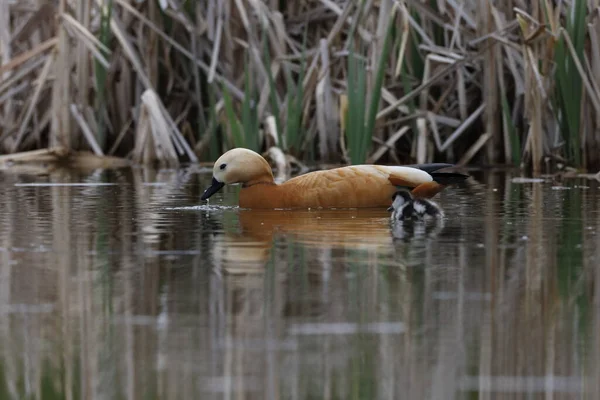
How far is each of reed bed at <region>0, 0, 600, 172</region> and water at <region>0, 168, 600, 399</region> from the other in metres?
3.57

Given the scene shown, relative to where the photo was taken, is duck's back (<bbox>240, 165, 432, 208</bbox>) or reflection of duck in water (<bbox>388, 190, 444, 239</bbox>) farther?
duck's back (<bbox>240, 165, 432, 208</bbox>)

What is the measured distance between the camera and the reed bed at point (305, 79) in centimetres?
928

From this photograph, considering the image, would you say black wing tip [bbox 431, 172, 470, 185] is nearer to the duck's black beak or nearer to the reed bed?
the duck's black beak

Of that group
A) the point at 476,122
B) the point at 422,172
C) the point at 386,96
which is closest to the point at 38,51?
the point at 386,96

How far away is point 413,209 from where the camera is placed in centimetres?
573

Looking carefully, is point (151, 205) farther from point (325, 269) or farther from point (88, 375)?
point (88, 375)

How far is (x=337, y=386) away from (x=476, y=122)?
8681mm

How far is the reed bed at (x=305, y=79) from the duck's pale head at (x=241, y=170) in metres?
2.22


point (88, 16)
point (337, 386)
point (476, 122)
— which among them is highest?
point (88, 16)

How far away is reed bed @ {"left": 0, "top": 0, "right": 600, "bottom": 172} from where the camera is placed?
30.5 feet

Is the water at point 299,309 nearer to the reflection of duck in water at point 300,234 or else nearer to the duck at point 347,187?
the reflection of duck in water at point 300,234

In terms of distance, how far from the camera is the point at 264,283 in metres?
3.68

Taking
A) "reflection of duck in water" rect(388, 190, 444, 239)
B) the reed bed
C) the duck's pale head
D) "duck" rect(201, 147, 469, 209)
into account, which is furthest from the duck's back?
the reed bed

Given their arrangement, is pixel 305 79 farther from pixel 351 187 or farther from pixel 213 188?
pixel 351 187
